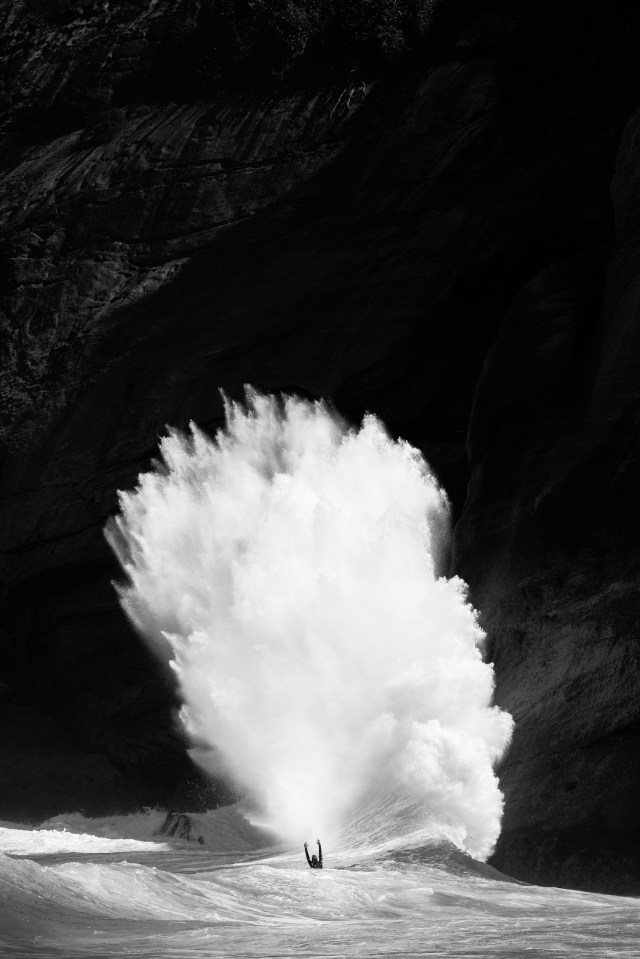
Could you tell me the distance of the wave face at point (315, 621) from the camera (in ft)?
89.5

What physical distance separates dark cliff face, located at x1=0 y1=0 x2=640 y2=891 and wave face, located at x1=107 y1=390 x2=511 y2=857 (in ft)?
2.95

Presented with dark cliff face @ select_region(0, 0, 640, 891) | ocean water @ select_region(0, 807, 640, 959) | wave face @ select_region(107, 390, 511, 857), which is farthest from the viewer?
dark cliff face @ select_region(0, 0, 640, 891)

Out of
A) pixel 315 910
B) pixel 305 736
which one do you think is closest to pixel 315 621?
pixel 305 736

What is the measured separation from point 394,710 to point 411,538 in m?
5.32

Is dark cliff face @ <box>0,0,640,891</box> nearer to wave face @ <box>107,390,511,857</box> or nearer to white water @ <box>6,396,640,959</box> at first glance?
wave face @ <box>107,390,511,857</box>

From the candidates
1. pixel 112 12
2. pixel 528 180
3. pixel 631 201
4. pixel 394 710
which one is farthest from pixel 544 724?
pixel 112 12

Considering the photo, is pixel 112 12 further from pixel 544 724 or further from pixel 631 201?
pixel 544 724

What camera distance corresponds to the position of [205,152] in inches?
1571

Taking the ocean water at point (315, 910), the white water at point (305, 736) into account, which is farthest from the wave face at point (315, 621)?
the ocean water at point (315, 910)

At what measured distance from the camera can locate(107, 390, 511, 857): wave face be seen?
2727cm

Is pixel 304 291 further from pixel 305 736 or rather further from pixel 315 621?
pixel 305 736

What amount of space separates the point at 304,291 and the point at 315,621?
382 inches

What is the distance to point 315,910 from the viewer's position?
20.1 meters

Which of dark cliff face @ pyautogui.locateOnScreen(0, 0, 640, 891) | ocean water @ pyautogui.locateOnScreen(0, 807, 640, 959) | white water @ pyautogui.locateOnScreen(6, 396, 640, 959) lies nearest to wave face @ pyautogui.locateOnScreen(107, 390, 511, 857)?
white water @ pyautogui.locateOnScreen(6, 396, 640, 959)
